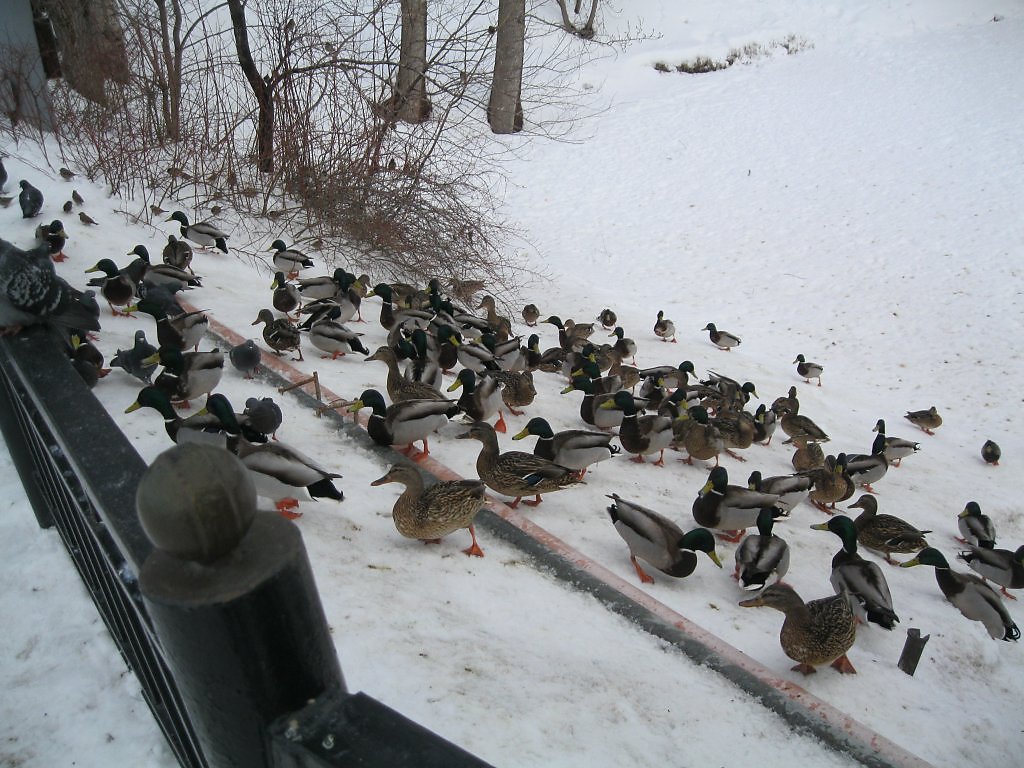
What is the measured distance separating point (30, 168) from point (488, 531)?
9.47 metres

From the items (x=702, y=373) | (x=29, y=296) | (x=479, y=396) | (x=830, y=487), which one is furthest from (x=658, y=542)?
(x=702, y=373)

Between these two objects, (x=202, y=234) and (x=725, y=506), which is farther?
(x=202, y=234)

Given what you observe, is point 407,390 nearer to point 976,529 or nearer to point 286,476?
point 286,476

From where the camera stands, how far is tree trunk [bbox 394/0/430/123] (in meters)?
9.93

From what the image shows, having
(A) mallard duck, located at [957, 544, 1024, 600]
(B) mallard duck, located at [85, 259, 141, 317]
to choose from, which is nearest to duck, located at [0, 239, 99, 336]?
(B) mallard duck, located at [85, 259, 141, 317]

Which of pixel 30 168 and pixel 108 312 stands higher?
pixel 30 168

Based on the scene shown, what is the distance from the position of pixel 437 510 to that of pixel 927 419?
24.9 ft

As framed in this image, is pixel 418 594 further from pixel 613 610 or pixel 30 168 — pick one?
pixel 30 168

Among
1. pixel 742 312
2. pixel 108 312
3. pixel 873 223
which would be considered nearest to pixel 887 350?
pixel 742 312

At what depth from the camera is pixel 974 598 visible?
4938 millimetres

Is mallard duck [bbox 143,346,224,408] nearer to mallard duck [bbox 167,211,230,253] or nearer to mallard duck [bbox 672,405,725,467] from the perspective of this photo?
mallard duck [bbox 672,405,725,467]

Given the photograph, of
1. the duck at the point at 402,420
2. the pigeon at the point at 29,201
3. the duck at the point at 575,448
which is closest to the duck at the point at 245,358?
the duck at the point at 402,420

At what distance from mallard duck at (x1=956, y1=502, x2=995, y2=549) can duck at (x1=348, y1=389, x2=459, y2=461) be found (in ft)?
14.2

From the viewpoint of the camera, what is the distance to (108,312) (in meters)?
6.83
